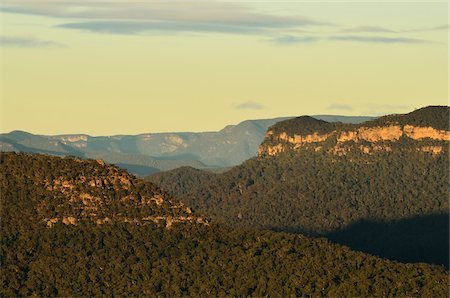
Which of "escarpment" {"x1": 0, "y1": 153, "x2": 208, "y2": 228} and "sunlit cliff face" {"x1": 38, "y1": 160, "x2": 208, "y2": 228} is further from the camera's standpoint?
"escarpment" {"x1": 0, "y1": 153, "x2": 208, "y2": 228}

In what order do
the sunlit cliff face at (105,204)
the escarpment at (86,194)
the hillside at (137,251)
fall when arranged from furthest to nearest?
→ the escarpment at (86,194) → the sunlit cliff face at (105,204) → the hillside at (137,251)

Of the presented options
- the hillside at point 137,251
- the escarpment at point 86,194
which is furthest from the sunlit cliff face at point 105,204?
the hillside at point 137,251

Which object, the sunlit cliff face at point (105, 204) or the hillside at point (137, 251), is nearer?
the hillside at point (137, 251)

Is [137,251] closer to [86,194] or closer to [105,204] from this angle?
[105,204]

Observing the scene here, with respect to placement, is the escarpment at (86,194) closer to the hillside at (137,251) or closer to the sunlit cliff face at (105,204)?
the sunlit cliff face at (105,204)

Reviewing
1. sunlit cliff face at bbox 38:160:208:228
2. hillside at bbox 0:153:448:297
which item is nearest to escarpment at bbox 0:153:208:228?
sunlit cliff face at bbox 38:160:208:228

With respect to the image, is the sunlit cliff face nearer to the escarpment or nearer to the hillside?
the escarpment

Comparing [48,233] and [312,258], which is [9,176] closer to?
[48,233]

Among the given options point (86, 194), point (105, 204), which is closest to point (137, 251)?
point (105, 204)

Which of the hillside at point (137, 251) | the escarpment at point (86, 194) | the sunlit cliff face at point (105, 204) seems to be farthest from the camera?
the escarpment at point (86, 194)

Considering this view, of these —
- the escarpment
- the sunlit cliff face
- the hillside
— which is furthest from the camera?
the escarpment
